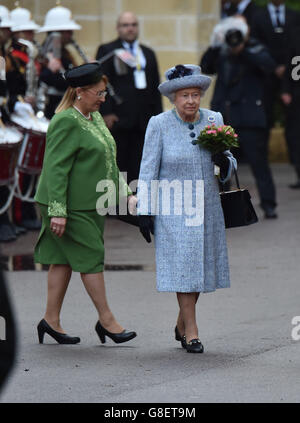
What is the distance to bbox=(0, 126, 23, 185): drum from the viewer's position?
450 inches

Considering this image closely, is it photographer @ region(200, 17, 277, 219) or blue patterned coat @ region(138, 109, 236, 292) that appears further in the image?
Answer: photographer @ region(200, 17, 277, 219)

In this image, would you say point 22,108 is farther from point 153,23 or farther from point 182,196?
point 182,196

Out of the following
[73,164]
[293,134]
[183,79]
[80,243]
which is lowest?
[293,134]

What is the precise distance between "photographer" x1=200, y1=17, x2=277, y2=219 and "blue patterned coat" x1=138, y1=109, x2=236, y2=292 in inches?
225

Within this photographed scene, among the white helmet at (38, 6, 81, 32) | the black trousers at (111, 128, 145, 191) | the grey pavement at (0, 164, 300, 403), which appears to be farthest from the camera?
the black trousers at (111, 128, 145, 191)

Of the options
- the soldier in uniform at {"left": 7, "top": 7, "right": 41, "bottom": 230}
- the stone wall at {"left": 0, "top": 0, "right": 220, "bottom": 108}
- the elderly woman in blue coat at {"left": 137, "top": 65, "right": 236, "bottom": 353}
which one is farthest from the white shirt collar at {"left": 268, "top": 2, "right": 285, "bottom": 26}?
the elderly woman in blue coat at {"left": 137, "top": 65, "right": 236, "bottom": 353}

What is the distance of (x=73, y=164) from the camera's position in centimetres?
784

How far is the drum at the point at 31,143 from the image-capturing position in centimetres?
1209

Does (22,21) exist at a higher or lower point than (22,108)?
higher

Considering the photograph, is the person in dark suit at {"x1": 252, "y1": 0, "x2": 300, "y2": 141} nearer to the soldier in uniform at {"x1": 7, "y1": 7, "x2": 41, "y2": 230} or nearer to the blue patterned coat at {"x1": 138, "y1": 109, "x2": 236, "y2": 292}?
the soldier in uniform at {"x1": 7, "y1": 7, "x2": 41, "y2": 230}

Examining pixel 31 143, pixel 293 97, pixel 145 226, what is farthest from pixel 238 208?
pixel 293 97

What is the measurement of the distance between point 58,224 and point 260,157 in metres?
6.28

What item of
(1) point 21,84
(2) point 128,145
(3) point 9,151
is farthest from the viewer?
(2) point 128,145

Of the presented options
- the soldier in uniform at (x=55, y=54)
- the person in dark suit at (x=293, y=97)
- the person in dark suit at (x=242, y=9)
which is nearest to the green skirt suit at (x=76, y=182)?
the soldier in uniform at (x=55, y=54)
